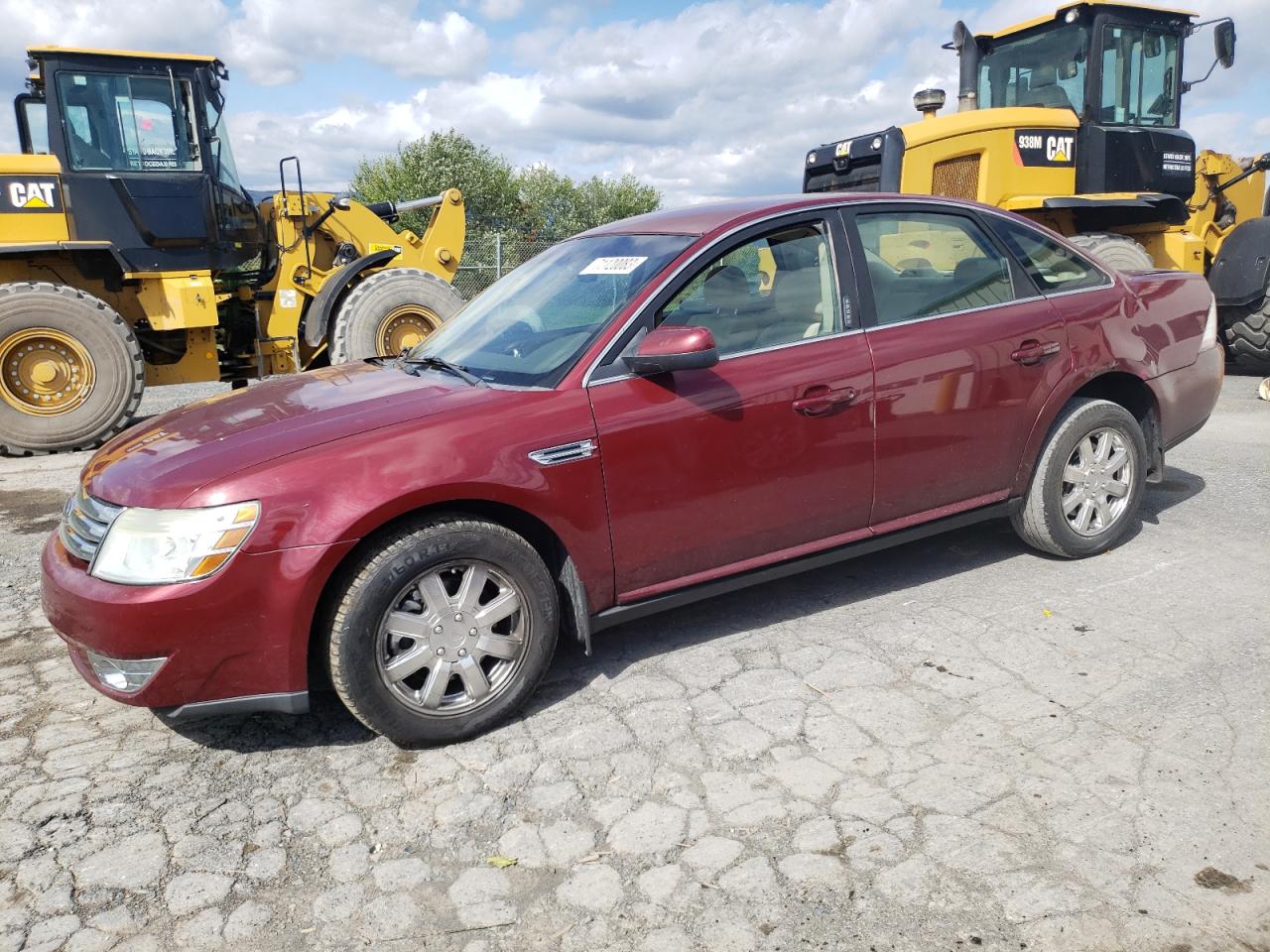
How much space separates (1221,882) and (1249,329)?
8711 millimetres

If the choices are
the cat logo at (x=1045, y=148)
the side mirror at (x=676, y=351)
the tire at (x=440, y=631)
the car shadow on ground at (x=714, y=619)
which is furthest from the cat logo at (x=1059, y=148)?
the tire at (x=440, y=631)

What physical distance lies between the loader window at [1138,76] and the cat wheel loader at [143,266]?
6.53 meters

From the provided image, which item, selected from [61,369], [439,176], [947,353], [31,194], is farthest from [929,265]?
[439,176]

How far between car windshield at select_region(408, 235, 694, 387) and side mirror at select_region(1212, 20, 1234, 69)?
779cm

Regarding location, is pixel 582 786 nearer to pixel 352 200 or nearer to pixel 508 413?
pixel 508 413

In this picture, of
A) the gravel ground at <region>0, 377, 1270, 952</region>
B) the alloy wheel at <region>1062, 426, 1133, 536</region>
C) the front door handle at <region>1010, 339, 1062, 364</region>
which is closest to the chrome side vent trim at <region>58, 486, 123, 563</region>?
the gravel ground at <region>0, 377, 1270, 952</region>

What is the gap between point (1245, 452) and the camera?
6496mm

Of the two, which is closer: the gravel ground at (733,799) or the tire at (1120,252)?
the gravel ground at (733,799)

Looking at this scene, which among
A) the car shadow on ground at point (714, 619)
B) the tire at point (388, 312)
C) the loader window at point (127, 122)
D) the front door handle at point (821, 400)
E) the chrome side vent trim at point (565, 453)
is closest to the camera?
the chrome side vent trim at point (565, 453)

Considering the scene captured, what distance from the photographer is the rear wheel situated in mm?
9258

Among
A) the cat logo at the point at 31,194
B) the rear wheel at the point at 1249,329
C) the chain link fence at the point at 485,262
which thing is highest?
the cat logo at the point at 31,194

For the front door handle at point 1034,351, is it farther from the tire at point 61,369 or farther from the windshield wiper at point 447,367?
the tire at point 61,369

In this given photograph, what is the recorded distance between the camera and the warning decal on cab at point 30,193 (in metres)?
8.14

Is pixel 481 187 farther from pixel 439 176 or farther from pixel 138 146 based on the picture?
pixel 138 146
